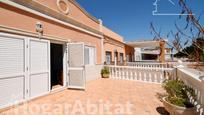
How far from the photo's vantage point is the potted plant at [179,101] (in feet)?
10.7

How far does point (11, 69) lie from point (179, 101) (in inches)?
190

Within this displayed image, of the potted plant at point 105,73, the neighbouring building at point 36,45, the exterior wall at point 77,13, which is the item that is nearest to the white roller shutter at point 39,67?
the neighbouring building at point 36,45

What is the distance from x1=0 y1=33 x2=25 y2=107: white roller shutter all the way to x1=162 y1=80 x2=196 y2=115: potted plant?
175 inches

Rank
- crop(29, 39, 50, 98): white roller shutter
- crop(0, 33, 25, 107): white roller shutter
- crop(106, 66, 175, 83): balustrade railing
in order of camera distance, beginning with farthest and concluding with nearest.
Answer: crop(106, 66, 175, 83): balustrade railing
crop(29, 39, 50, 98): white roller shutter
crop(0, 33, 25, 107): white roller shutter

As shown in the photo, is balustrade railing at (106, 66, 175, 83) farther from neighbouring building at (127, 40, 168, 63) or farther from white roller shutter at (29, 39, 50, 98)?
white roller shutter at (29, 39, 50, 98)

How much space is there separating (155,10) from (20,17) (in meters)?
4.74

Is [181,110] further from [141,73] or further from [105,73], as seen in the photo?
[105,73]

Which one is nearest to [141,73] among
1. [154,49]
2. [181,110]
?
[181,110]

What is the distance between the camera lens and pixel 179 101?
137 inches

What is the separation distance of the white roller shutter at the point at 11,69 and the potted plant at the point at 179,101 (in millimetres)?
4454

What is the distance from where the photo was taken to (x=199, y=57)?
1724 millimetres

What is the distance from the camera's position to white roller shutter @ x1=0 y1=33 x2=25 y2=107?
172 inches

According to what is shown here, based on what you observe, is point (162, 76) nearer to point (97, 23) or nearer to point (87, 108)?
point (87, 108)

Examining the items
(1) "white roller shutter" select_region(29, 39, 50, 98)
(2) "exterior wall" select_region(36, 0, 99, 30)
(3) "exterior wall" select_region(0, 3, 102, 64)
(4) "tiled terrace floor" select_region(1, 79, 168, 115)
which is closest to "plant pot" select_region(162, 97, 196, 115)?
(4) "tiled terrace floor" select_region(1, 79, 168, 115)
